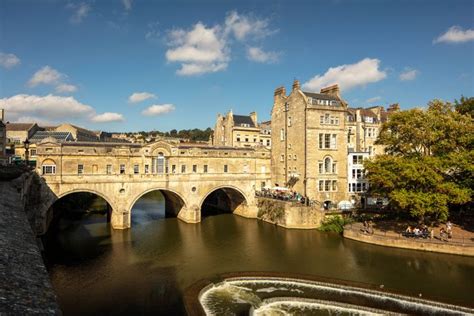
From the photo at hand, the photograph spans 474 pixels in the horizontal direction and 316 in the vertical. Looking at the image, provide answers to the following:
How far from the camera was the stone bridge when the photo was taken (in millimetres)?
38500

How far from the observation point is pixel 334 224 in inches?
1617

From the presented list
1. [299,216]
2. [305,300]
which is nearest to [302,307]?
[305,300]

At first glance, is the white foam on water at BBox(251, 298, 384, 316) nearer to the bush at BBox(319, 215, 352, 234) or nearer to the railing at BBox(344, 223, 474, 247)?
the railing at BBox(344, 223, 474, 247)

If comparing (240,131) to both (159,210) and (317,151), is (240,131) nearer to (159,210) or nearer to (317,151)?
(159,210)

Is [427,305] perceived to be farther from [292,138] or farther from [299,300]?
[292,138]

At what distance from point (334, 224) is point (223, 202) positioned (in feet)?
72.8

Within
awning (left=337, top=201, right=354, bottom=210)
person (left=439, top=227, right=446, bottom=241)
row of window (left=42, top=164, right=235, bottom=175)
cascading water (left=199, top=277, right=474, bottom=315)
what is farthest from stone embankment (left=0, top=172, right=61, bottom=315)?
awning (left=337, top=201, right=354, bottom=210)

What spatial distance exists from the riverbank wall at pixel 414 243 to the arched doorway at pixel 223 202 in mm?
18852

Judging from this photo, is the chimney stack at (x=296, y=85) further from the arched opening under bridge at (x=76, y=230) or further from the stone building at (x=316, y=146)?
the arched opening under bridge at (x=76, y=230)

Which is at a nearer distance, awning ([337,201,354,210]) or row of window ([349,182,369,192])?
awning ([337,201,354,210])

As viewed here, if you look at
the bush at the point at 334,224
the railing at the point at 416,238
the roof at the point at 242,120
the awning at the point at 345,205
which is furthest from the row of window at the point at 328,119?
the roof at the point at 242,120

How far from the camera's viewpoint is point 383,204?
47094 millimetres

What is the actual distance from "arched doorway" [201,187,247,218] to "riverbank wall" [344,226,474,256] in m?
18.9

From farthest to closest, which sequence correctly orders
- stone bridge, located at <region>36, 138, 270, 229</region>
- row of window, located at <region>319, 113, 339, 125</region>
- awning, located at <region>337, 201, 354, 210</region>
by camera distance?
row of window, located at <region>319, 113, 339, 125</region>, awning, located at <region>337, 201, 354, 210</region>, stone bridge, located at <region>36, 138, 270, 229</region>
